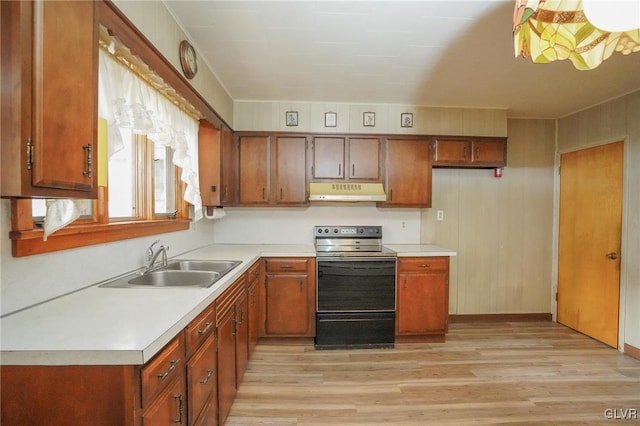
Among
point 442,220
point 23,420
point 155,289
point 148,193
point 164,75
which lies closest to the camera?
point 23,420

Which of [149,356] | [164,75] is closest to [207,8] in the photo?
[164,75]

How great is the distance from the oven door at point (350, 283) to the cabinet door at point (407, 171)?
777mm

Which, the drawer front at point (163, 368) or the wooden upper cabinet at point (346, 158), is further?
the wooden upper cabinet at point (346, 158)

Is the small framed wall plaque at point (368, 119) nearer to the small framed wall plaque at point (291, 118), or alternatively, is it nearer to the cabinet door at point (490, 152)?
the small framed wall plaque at point (291, 118)

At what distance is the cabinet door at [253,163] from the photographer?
124 inches

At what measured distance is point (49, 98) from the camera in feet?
2.97

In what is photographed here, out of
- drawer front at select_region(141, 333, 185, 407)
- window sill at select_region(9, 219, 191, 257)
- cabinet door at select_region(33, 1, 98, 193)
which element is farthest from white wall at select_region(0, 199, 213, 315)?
drawer front at select_region(141, 333, 185, 407)

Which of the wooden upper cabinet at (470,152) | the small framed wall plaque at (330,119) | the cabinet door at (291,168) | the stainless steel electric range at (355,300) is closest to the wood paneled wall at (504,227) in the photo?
the wooden upper cabinet at (470,152)

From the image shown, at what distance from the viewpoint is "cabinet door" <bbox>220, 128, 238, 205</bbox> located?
2.79 meters

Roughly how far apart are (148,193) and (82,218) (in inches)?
25.2

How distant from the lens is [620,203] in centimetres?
288

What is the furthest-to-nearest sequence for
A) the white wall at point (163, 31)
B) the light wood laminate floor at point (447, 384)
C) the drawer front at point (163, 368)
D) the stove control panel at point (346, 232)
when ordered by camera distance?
the stove control panel at point (346, 232), the light wood laminate floor at point (447, 384), the white wall at point (163, 31), the drawer front at point (163, 368)

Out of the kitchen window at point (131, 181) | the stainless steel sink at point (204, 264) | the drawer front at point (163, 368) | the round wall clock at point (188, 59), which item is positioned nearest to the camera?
the drawer front at point (163, 368)

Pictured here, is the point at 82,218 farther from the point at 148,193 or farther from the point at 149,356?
the point at 149,356
